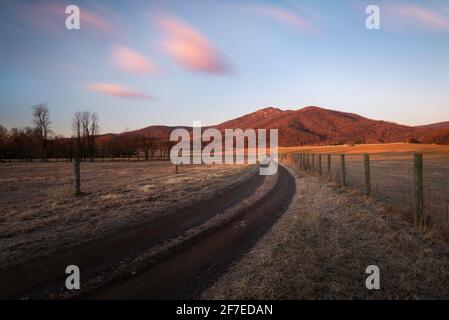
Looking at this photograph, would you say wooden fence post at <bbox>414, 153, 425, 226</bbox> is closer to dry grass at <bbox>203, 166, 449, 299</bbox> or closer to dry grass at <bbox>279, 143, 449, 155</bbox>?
dry grass at <bbox>203, 166, 449, 299</bbox>

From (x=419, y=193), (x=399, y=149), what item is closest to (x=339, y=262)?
(x=419, y=193)

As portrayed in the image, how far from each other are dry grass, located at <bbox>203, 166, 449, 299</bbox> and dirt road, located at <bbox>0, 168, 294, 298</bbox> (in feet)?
2.03

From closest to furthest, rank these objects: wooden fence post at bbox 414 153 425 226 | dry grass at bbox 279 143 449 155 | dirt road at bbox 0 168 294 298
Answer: dirt road at bbox 0 168 294 298 → wooden fence post at bbox 414 153 425 226 → dry grass at bbox 279 143 449 155

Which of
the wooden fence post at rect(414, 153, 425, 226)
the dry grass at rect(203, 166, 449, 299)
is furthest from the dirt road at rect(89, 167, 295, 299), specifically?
the wooden fence post at rect(414, 153, 425, 226)

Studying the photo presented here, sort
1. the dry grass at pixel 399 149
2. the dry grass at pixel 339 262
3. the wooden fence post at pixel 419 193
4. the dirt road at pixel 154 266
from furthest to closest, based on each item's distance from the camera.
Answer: the dry grass at pixel 399 149 < the wooden fence post at pixel 419 193 < the dirt road at pixel 154 266 < the dry grass at pixel 339 262

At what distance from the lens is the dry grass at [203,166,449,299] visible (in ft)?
17.3

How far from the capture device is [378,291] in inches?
208

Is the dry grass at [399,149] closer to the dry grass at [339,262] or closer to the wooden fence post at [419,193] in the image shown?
the wooden fence post at [419,193]

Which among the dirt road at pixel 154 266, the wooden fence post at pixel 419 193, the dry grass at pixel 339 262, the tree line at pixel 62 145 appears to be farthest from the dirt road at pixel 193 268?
the tree line at pixel 62 145

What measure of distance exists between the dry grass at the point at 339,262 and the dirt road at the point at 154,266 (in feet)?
2.03

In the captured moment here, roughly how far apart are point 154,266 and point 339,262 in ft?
13.0

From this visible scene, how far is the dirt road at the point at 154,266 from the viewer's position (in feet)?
18.0
